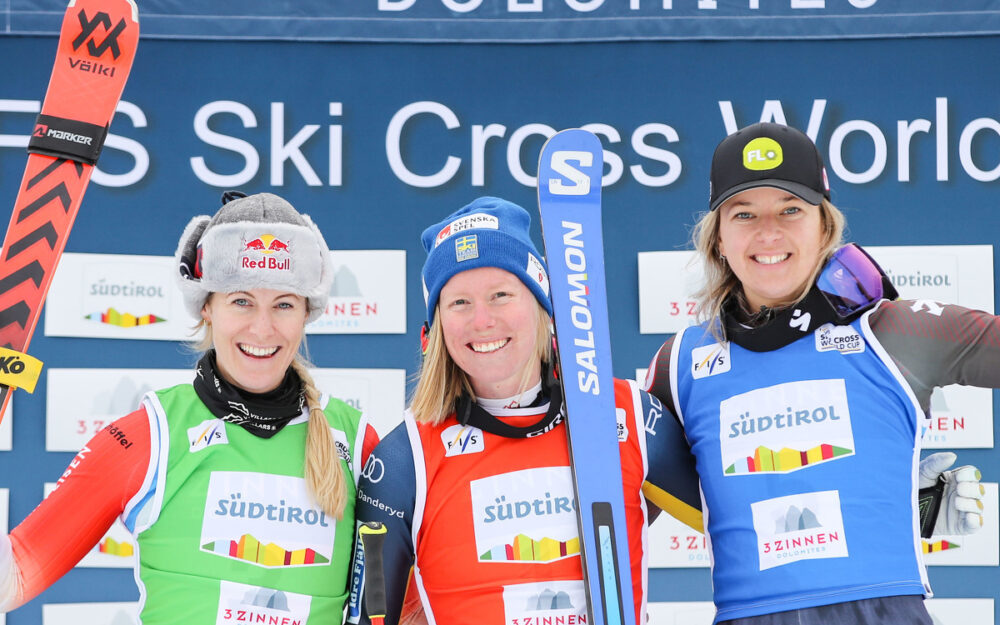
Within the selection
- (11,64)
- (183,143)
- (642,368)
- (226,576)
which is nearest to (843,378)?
(226,576)

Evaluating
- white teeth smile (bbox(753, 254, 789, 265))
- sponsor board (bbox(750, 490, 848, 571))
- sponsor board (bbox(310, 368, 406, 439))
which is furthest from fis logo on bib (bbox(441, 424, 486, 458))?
sponsor board (bbox(310, 368, 406, 439))

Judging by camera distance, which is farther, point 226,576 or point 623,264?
point 623,264

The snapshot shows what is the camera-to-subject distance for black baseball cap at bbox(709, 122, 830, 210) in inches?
77.9

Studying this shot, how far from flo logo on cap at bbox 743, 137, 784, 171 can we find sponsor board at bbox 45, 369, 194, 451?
2335mm

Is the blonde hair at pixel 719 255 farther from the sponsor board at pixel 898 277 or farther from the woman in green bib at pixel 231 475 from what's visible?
the sponsor board at pixel 898 277

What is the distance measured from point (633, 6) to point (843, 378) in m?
2.07

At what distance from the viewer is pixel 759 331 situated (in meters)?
2.01

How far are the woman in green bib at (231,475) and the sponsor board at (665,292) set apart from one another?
1798mm

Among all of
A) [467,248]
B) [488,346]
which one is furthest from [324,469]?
[467,248]

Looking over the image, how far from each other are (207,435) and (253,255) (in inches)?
15.3

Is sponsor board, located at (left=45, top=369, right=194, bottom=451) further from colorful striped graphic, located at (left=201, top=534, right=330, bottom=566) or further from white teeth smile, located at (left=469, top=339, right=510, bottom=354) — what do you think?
white teeth smile, located at (left=469, top=339, right=510, bottom=354)

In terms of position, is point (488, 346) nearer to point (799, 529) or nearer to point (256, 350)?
point (256, 350)

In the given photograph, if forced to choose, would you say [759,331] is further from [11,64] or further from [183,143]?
[11,64]

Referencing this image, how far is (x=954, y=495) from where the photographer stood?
204 cm
